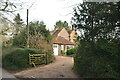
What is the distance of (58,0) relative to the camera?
7.03 m

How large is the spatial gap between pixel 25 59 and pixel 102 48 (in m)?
8.65

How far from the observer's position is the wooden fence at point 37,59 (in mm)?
12131

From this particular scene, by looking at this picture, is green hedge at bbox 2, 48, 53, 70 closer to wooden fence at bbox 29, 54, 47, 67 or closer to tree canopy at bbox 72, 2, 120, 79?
wooden fence at bbox 29, 54, 47, 67

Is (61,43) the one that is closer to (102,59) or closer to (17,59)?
(17,59)

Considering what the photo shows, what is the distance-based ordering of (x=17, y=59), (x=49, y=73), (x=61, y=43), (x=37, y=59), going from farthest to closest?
1. (x=61, y=43)
2. (x=37, y=59)
3. (x=17, y=59)
4. (x=49, y=73)

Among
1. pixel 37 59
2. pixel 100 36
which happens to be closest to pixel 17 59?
pixel 37 59

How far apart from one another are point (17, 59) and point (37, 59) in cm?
192

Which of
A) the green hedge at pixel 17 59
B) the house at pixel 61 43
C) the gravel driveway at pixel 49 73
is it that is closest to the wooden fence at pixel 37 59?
the green hedge at pixel 17 59

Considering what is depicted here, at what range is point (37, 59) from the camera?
495 inches

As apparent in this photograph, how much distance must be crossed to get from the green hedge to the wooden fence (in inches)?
14.9

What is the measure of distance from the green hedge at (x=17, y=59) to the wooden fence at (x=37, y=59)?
0.38 metres

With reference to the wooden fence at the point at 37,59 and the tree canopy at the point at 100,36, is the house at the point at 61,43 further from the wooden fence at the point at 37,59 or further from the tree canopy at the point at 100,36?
the tree canopy at the point at 100,36

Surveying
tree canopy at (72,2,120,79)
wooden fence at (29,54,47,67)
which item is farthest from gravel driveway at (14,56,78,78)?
tree canopy at (72,2,120,79)

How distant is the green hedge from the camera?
1177cm
